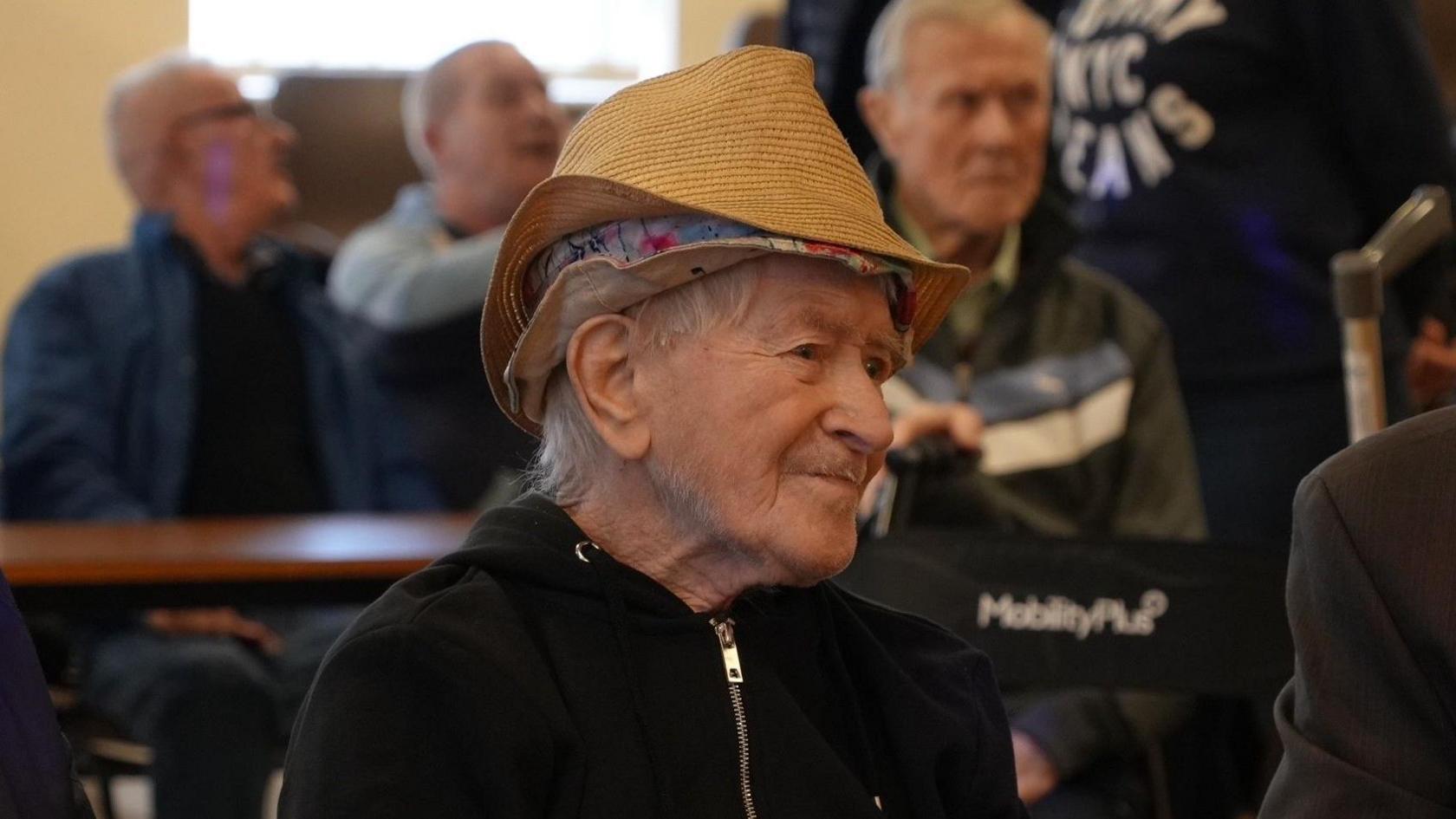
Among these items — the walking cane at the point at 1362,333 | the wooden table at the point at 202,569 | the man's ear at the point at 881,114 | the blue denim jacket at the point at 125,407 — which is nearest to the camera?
the walking cane at the point at 1362,333

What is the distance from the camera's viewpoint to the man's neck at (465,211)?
391 centimetres

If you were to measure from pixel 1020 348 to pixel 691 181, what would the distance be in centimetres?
146

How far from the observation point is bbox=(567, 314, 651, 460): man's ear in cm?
144

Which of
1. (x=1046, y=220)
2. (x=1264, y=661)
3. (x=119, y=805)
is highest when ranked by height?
(x=1046, y=220)

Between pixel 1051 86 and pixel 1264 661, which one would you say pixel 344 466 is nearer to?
pixel 1051 86

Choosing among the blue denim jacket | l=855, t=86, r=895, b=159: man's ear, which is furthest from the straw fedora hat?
the blue denim jacket

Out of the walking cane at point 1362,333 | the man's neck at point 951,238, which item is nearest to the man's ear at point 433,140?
the man's neck at point 951,238

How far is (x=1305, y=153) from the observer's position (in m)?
3.13

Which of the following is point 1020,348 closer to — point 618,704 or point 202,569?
point 202,569

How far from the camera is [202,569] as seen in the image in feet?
8.86

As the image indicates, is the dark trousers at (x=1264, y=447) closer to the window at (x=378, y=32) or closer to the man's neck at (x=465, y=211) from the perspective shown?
the man's neck at (x=465, y=211)

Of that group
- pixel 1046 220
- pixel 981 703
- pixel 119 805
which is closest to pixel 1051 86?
pixel 1046 220

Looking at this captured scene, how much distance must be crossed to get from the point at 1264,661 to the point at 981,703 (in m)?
0.85

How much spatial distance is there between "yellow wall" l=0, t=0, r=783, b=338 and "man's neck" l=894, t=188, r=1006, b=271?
4.37m
